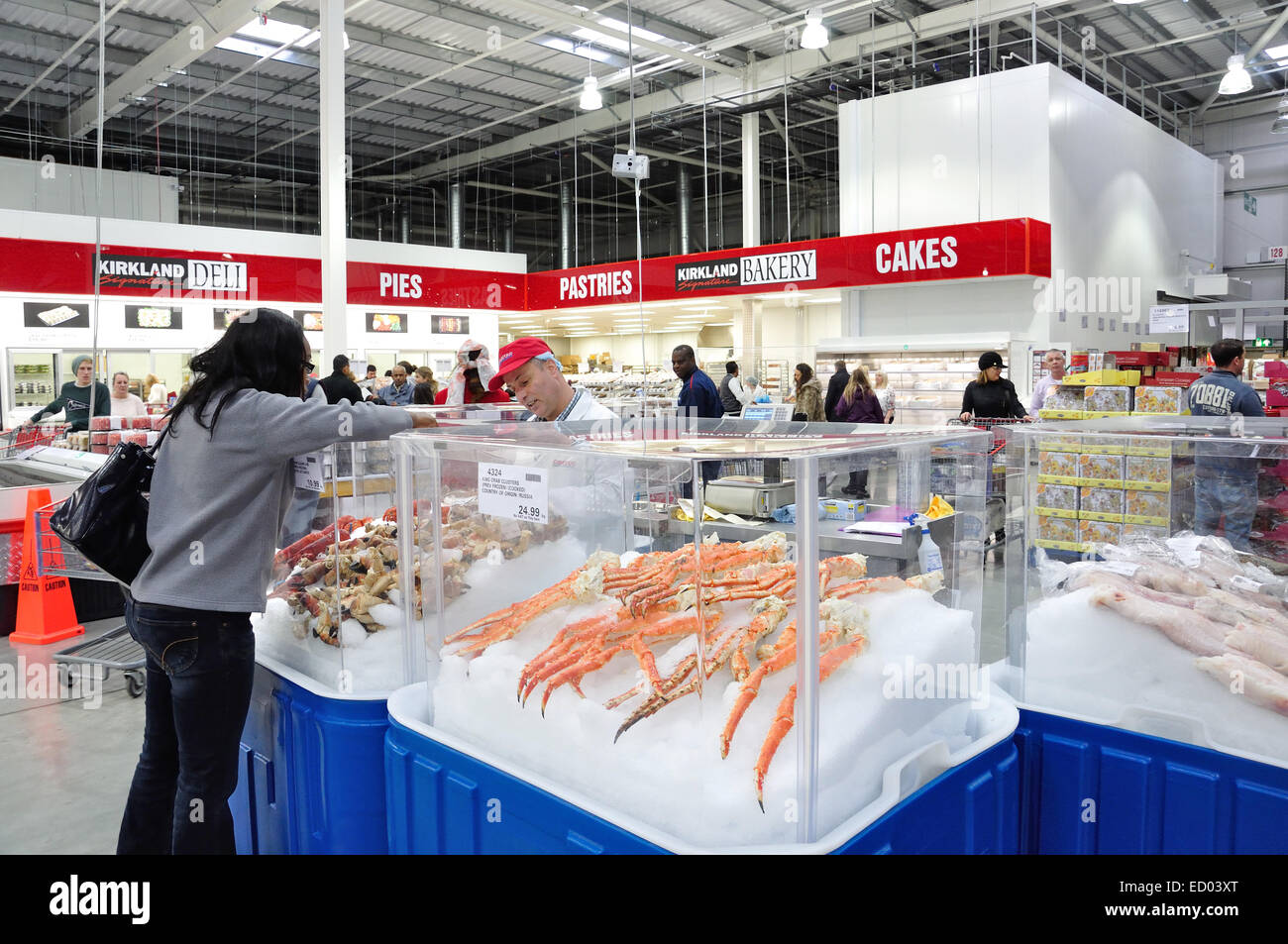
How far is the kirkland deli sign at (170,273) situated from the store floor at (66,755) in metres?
8.65

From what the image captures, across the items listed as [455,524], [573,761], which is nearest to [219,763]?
[455,524]

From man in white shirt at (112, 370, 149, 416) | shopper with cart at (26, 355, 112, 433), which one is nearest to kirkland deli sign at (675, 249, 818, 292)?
man in white shirt at (112, 370, 149, 416)

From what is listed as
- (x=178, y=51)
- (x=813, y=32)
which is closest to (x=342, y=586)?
(x=813, y=32)

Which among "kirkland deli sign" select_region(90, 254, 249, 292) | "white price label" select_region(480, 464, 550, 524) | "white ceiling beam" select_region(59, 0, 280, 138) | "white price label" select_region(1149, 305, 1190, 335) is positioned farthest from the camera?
"kirkland deli sign" select_region(90, 254, 249, 292)

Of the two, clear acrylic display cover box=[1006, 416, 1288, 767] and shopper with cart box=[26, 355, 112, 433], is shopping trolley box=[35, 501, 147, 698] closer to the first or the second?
shopper with cart box=[26, 355, 112, 433]

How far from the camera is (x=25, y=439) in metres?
6.20

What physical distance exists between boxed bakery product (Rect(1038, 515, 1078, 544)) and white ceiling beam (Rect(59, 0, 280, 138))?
9.45 m

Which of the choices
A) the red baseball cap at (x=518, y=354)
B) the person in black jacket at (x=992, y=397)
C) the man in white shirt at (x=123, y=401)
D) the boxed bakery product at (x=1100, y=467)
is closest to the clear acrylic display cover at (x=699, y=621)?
the boxed bakery product at (x=1100, y=467)

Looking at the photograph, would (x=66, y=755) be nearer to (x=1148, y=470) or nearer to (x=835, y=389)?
(x=1148, y=470)

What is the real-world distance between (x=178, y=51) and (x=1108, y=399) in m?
10.7

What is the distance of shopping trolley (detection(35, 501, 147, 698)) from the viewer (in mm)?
3871

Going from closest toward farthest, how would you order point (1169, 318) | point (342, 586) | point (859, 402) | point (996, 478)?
point (342, 586) → point (996, 478) → point (859, 402) → point (1169, 318)

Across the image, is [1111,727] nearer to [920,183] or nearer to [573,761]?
[573,761]
